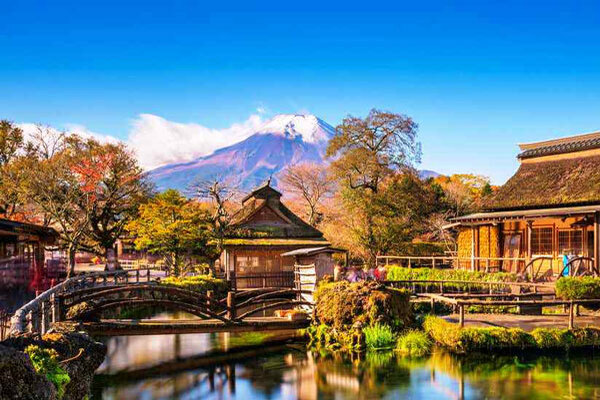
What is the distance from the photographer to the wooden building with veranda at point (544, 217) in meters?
26.5

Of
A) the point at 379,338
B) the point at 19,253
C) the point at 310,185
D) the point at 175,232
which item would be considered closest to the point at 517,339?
the point at 379,338

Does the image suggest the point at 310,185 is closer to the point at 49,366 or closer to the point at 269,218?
the point at 269,218

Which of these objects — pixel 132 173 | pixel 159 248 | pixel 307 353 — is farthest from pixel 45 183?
pixel 307 353

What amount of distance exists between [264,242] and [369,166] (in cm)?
1091

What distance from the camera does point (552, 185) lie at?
30.1 meters

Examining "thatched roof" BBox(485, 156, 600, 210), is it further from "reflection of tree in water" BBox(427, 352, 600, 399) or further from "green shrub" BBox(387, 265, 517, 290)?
"reflection of tree in water" BBox(427, 352, 600, 399)

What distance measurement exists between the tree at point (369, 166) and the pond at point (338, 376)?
20785 mm

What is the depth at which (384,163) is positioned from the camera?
133ft

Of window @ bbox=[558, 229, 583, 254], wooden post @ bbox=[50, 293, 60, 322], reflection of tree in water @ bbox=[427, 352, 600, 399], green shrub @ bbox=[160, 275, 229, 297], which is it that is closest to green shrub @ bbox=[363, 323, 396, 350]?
reflection of tree in water @ bbox=[427, 352, 600, 399]

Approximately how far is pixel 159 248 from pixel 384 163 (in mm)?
16152

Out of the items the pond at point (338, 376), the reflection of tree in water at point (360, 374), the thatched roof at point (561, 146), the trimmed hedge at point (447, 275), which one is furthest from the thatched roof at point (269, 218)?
the reflection of tree in water at point (360, 374)

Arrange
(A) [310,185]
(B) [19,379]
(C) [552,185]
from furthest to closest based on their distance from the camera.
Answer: (A) [310,185]
(C) [552,185]
(B) [19,379]

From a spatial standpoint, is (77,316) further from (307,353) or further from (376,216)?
(376,216)

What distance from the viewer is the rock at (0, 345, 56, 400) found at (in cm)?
568
